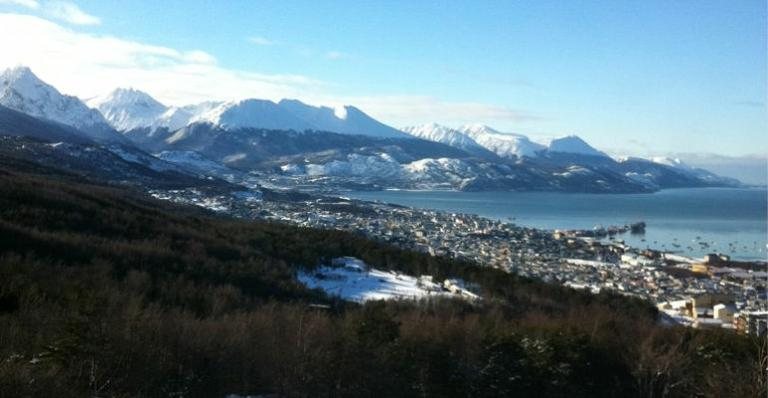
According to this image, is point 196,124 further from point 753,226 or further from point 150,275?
point 150,275

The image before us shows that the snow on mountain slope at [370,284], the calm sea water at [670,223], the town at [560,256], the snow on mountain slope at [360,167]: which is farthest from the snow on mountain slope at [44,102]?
the snow on mountain slope at [370,284]

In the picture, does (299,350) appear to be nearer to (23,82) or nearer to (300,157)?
(300,157)

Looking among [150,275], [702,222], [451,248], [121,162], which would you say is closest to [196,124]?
[121,162]

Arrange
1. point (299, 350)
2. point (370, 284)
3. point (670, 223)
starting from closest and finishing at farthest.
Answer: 1. point (299, 350)
2. point (370, 284)
3. point (670, 223)

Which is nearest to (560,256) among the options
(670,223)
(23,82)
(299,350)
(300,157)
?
(299,350)

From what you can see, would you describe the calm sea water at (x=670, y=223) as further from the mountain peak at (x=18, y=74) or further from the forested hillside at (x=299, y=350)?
the mountain peak at (x=18, y=74)

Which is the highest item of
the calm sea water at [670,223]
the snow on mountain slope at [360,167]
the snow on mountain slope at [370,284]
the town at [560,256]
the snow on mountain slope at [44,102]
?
the snow on mountain slope at [44,102]
